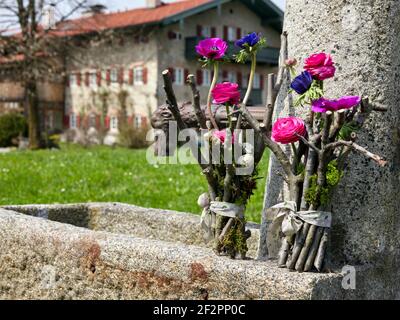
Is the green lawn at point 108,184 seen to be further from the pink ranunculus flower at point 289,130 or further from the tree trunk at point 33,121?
the tree trunk at point 33,121

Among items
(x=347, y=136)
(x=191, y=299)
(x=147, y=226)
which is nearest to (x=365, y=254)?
(x=347, y=136)

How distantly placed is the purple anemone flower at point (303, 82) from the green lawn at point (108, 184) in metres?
3.56

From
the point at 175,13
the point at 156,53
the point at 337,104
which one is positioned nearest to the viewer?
the point at 337,104

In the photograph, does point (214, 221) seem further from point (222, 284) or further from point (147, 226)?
point (147, 226)

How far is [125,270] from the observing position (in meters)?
2.93

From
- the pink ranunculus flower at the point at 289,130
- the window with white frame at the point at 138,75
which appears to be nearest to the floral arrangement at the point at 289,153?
the pink ranunculus flower at the point at 289,130

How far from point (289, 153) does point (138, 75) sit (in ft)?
90.5

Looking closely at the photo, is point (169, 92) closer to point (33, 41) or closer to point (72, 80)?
point (33, 41)

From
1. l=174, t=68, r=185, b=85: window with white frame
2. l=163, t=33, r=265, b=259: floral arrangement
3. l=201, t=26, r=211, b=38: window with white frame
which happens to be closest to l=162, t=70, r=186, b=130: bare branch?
l=163, t=33, r=265, b=259: floral arrangement

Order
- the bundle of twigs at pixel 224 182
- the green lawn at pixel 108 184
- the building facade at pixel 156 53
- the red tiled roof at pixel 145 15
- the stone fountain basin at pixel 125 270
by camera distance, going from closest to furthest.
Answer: the stone fountain basin at pixel 125 270 → the bundle of twigs at pixel 224 182 → the green lawn at pixel 108 184 → the red tiled roof at pixel 145 15 → the building facade at pixel 156 53

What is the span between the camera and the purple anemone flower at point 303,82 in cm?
271

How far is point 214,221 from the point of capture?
121 inches

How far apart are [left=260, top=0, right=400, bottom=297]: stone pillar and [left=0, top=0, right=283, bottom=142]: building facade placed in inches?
996

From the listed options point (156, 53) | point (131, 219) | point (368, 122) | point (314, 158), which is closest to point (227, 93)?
point (314, 158)
